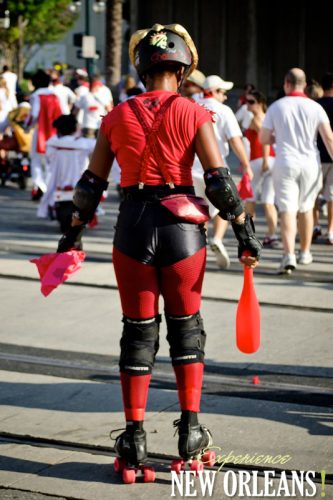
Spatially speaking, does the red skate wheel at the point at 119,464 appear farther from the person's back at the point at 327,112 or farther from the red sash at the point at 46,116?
the red sash at the point at 46,116

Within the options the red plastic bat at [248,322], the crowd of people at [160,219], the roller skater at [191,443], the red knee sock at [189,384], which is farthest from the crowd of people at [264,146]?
the roller skater at [191,443]

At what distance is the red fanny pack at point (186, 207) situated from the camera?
5.15 m

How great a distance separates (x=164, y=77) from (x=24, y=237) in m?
8.41

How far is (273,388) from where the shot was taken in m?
6.80

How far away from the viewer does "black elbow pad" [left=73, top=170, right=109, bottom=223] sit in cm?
543

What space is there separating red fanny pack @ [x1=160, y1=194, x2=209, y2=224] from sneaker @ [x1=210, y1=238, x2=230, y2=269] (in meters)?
5.73

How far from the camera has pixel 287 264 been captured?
1080cm

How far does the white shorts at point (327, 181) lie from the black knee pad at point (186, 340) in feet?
26.5

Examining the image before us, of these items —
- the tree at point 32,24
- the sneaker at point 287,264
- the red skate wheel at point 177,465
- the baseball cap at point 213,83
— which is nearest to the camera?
the red skate wheel at point 177,465

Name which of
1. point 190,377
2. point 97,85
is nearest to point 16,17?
point 97,85

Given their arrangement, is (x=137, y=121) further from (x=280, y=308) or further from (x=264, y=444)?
(x=280, y=308)

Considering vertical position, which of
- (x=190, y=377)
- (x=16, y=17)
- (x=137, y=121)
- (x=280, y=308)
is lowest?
(x=16, y=17)

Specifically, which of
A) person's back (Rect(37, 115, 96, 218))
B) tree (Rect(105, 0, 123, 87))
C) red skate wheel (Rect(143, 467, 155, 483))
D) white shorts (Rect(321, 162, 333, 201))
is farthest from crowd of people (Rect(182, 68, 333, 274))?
tree (Rect(105, 0, 123, 87))

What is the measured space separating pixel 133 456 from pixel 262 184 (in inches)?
319
